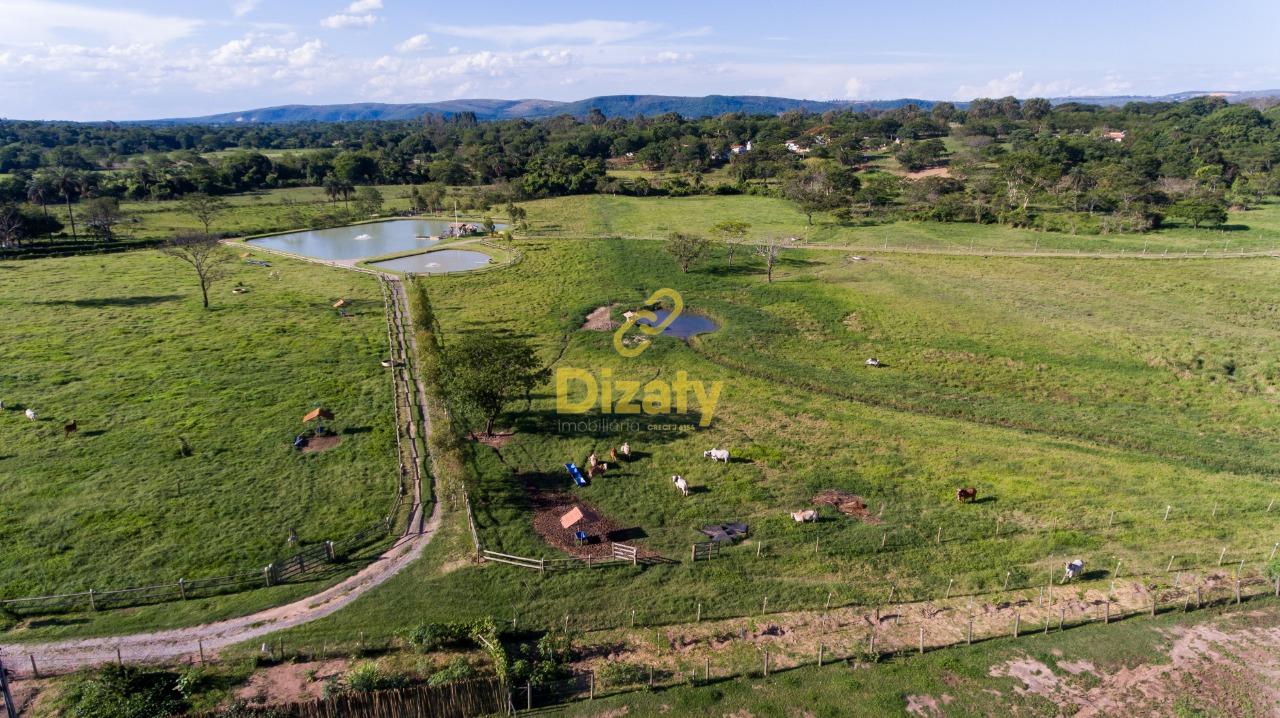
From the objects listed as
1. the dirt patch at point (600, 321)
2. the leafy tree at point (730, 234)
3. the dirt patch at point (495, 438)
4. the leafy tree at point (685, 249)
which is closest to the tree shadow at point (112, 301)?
the dirt patch at point (600, 321)

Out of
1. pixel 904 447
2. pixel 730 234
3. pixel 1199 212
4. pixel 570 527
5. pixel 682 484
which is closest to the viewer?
pixel 570 527

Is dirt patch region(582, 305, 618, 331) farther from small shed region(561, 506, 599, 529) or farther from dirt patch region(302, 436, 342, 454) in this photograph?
small shed region(561, 506, 599, 529)

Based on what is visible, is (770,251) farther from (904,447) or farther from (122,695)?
(122,695)

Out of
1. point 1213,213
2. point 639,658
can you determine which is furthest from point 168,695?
point 1213,213

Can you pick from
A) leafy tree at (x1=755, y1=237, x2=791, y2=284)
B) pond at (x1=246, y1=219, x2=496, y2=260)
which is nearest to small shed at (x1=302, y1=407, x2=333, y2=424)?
leafy tree at (x1=755, y1=237, x2=791, y2=284)

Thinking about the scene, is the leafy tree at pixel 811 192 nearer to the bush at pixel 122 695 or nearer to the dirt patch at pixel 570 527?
the dirt patch at pixel 570 527

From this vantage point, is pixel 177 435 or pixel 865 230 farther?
pixel 865 230

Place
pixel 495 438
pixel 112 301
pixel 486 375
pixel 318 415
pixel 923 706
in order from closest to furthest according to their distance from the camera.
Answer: pixel 923 706
pixel 486 375
pixel 495 438
pixel 318 415
pixel 112 301

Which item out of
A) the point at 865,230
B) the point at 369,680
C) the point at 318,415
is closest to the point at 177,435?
the point at 318,415
